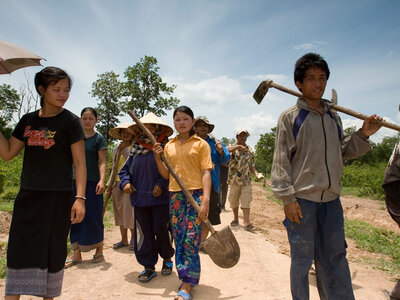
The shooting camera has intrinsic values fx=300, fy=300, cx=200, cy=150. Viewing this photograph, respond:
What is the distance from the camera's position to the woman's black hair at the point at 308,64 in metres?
2.25

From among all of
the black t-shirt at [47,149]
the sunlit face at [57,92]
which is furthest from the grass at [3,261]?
the sunlit face at [57,92]

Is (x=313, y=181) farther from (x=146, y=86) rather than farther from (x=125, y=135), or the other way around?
(x=146, y=86)

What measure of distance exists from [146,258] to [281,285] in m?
1.56

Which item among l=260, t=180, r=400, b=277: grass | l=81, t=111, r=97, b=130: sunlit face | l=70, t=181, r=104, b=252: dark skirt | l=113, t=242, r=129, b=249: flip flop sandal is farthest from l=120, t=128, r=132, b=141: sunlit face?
l=260, t=180, r=400, b=277: grass

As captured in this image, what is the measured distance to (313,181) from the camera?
216cm

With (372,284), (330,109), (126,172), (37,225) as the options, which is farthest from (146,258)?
(372,284)

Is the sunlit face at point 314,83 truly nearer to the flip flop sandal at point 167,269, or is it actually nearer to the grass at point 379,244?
the flip flop sandal at point 167,269

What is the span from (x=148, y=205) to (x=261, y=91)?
1.73 meters

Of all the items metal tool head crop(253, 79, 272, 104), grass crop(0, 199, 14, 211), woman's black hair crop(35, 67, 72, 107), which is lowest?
grass crop(0, 199, 14, 211)

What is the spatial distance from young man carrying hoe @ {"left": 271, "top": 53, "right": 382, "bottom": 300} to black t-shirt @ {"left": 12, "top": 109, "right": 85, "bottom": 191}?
5.21ft

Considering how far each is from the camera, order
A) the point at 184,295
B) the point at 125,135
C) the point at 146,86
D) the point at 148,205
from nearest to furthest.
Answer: the point at 184,295
the point at 148,205
the point at 125,135
the point at 146,86

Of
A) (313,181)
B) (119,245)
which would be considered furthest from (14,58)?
(119,245)

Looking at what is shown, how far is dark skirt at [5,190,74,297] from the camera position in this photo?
2.21m

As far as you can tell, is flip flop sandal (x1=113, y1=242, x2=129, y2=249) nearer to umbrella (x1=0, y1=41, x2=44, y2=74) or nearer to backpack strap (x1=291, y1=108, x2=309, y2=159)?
umbrella (x1=0, y1=41, x2=44, y2=74)
